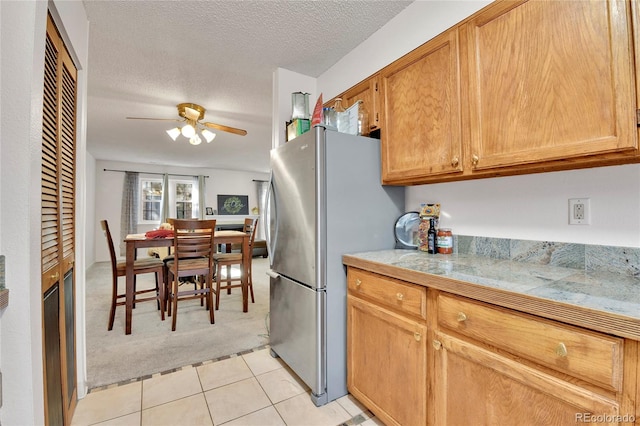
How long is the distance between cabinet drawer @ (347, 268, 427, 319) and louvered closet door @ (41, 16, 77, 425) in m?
1.36

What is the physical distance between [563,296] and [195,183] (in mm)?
7551

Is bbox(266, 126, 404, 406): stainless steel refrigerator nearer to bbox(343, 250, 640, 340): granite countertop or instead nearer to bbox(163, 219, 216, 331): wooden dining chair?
bbox(343, 250, 640, 340): granite countertop

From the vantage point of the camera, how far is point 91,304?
11.0 ft

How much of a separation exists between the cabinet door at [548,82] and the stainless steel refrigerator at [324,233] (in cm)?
64

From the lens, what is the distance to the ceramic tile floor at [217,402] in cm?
151

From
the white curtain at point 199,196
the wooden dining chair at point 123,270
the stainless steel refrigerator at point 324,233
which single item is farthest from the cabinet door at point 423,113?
the white curtain at point 199,196

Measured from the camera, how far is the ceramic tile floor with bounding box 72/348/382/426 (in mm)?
1514

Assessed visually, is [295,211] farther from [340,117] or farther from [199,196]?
[199,196]

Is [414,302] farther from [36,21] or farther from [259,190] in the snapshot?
[259,190]

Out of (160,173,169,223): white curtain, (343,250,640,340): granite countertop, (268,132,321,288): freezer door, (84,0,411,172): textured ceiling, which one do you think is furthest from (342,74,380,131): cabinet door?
(160,173,169,223): white curtain

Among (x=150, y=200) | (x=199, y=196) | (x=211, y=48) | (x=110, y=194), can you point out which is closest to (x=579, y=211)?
(x=211, y=48)

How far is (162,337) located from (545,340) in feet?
9.19

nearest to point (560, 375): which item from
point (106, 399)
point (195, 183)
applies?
point (106, 399)

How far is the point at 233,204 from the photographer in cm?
769
